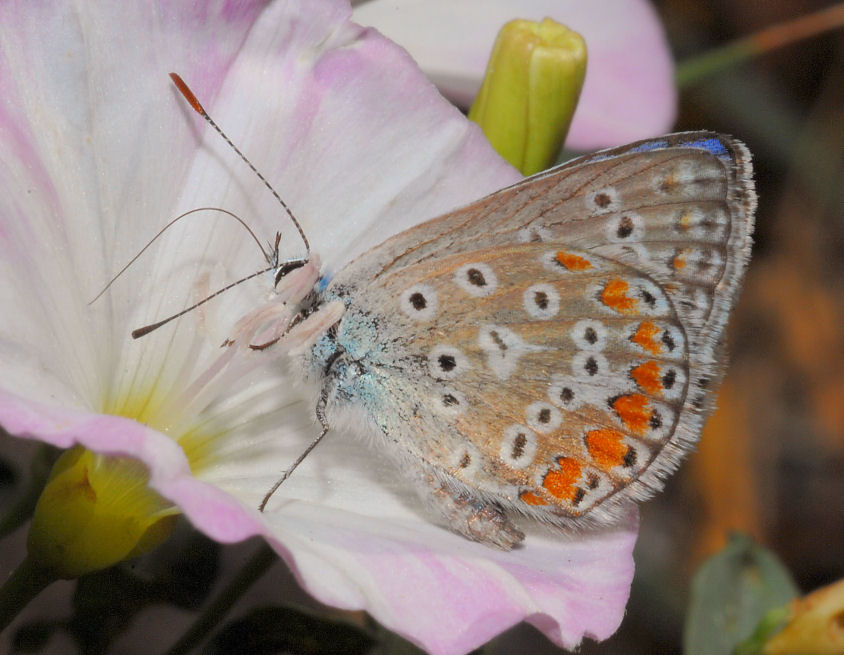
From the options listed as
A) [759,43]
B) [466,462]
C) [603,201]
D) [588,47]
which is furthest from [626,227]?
[759,43]

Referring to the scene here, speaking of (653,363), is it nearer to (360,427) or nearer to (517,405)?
(517,405)

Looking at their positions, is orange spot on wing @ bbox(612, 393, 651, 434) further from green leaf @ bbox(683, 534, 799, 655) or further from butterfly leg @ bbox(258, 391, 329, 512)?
green leaf @ bbox(683, 534, 799, 655)

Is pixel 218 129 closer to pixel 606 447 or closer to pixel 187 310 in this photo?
pixel 187 310

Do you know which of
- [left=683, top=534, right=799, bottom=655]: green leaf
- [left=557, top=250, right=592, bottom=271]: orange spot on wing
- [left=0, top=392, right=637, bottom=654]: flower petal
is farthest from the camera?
[left=683, top=534, right=799, bottom=655]: green leaf

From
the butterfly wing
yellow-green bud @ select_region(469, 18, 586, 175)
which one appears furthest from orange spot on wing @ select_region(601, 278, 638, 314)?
yellow-green bud @ select_region(469, 18, 586, 175)

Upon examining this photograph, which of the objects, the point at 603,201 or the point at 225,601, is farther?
the point at 225,601

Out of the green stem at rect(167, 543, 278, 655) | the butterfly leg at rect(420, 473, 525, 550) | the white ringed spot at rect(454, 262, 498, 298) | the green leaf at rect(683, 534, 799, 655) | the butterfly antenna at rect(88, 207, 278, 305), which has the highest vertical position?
the butterfly antenna at rect(88, 207, 278, 305)
